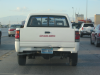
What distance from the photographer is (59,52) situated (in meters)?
6.05

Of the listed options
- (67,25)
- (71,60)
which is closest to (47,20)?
(67,25)

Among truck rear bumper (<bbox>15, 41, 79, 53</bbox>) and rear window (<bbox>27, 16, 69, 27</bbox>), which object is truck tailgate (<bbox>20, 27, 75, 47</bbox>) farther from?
rear window (<bbox>27, 16, 69, 27</bbox>)

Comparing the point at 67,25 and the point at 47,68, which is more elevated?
the point at 67,25

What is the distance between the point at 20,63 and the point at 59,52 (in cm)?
159

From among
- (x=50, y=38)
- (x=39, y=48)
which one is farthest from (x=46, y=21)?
(x=39, y=48)

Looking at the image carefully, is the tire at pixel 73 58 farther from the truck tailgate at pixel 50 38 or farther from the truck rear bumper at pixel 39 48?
the truck tailgate at pixel 50 38

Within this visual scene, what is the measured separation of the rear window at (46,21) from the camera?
6886 mm

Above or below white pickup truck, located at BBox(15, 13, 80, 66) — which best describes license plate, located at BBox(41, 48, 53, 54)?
below

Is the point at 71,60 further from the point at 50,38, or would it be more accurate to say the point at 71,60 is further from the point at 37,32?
the point at 37,32

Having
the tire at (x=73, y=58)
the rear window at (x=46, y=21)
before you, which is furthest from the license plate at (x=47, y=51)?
the rear window at (x=46, y=21)

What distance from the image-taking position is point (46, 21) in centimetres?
694

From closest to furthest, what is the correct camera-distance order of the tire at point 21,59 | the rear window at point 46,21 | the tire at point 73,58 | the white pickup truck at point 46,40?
the white pickup truck at point 46,40 → the tire at point 73,58 → the tire at point 21,59 → the rear window at point 46,21

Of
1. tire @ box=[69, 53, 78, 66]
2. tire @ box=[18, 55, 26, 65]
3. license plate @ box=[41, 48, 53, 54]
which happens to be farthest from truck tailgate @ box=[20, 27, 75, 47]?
tire @ box=[18, 55, 26, 65]

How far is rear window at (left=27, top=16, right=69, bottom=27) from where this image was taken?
689cm
